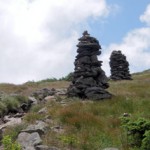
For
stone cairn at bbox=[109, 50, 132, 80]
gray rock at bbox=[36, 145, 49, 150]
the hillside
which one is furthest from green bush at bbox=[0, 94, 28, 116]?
stone cairn at bbox=[109, 50, 132, 80]

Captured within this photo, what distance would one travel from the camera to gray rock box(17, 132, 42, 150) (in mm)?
13586

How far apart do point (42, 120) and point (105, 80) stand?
1072 cm

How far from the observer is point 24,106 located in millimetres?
26234

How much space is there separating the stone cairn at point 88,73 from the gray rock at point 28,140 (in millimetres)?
11096

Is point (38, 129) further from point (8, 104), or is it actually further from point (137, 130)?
point (8, 104)

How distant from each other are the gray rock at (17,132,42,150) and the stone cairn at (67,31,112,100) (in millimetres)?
11096

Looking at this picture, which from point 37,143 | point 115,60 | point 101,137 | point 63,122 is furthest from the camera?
point 115,60

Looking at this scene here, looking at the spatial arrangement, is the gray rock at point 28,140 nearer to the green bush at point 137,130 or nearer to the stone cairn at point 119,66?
the green bush at point 137,130

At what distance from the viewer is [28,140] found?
1424 centimetres

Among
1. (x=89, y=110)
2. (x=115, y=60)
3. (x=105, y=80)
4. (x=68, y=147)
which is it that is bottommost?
(x=68, y=147)

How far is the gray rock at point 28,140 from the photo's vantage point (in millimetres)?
13586

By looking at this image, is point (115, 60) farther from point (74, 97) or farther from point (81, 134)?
point (81, 134)

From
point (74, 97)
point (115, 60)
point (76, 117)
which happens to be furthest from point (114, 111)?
point (115, 60)

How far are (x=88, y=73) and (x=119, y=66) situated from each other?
110ft
